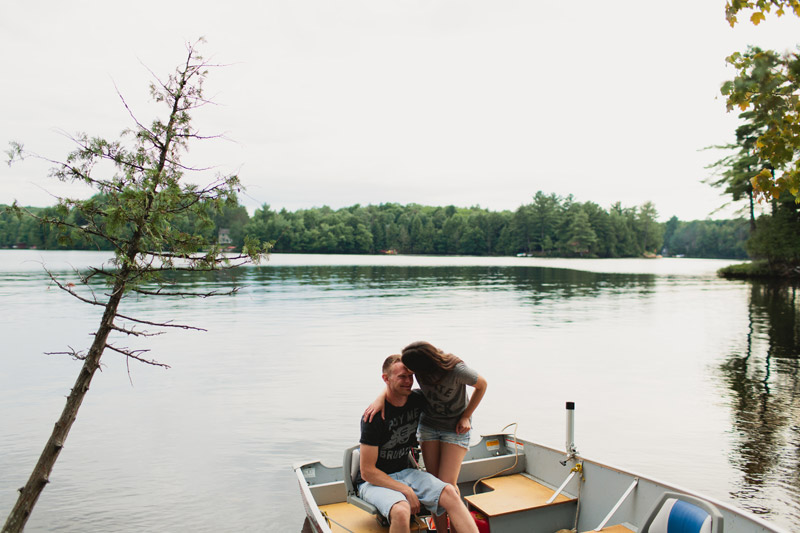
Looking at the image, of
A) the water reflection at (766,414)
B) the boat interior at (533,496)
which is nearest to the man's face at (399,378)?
the boat interior at (533,496)

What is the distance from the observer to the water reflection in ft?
28.1

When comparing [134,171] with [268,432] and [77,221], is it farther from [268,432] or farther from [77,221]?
[268,432]

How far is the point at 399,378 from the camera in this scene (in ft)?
16.0

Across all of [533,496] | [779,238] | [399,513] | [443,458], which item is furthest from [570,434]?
[779,238]

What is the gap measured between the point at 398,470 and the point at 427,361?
1.10m

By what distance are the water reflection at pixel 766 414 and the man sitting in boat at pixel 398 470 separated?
18.1 ft

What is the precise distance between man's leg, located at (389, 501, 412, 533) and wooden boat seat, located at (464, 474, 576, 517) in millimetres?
1358

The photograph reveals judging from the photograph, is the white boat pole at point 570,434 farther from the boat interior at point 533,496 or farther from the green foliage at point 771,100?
the green foliage at point 771,100

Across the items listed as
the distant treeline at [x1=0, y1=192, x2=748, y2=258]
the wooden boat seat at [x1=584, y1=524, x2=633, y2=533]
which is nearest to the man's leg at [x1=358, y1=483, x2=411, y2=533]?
the wooden boat seat at [x1=584, y1=524, x2=633, y2=533]

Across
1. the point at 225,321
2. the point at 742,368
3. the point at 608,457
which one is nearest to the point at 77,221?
the point at 608,457

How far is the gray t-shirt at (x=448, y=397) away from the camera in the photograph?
201 inches

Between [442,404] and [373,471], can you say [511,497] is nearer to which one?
[442,404]

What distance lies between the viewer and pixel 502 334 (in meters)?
24.3

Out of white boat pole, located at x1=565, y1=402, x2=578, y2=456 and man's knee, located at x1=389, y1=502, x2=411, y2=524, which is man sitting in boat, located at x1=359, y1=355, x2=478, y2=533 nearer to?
man's knee, located at x1=389, y1=502, x2=411, y2=524
